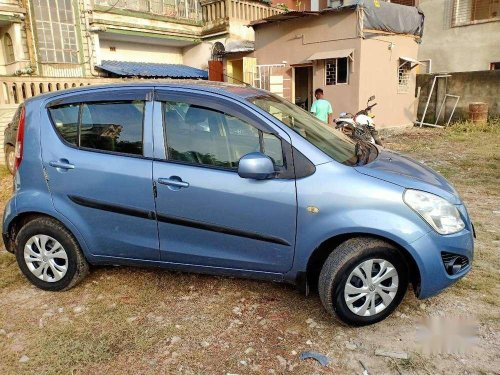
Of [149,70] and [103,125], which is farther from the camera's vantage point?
[149,70]

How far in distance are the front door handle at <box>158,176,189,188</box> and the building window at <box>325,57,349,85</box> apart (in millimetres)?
11088

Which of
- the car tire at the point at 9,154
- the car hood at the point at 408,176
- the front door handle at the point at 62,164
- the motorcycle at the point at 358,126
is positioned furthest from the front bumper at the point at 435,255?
the car tire at the point at 9,154

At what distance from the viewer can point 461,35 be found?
15.6 meters

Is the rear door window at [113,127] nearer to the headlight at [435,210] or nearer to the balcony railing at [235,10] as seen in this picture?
the headlight at [435,210]

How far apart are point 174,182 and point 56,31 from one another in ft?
44.9

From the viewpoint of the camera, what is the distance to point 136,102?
3.05 metres

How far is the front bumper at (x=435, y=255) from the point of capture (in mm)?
2547

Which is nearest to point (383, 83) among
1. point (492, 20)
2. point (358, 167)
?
point (492, 20)

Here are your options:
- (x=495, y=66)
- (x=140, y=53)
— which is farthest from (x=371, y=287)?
(x=140, y=53)

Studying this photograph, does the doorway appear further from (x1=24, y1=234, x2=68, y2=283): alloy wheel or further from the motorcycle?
Answer: (x1=24, y1=234, x2=68, y2=283): alloy wheel

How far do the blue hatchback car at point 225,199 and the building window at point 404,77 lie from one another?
482 inches

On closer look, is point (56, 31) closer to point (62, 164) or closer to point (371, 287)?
point (62, 164)

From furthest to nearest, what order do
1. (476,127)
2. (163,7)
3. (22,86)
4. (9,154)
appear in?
(163,7)
(476,127)
(22,86)
(9,154)

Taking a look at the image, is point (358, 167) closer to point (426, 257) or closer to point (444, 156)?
point (426, 257)
